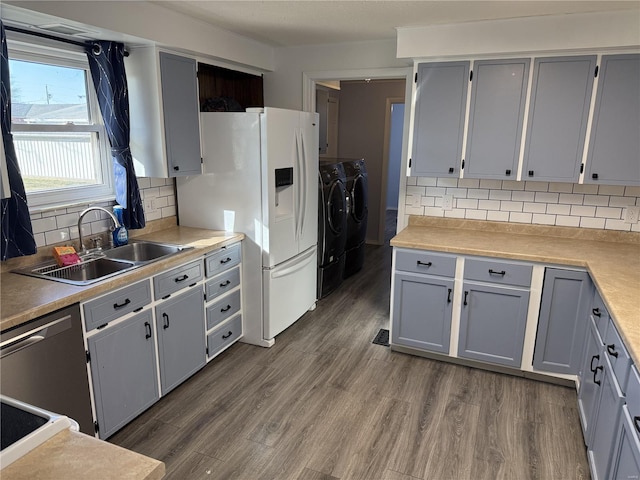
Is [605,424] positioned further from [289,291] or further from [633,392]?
[289,291]

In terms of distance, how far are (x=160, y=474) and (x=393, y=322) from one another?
244 centimetres

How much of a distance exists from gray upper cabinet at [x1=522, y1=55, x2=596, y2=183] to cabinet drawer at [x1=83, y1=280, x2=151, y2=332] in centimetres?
251

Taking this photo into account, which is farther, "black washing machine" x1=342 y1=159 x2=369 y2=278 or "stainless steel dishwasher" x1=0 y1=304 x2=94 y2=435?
"black washing machine" x1=342 y1=159 x2=369 y2=278

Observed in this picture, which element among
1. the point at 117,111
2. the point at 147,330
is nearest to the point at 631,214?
the point at 147,330

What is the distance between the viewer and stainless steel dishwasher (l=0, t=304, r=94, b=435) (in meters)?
1.78

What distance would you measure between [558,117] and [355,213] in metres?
2.36

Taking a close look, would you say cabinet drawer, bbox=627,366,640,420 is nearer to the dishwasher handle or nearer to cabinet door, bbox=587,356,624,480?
cabinet door, bbox=587,356,624,480

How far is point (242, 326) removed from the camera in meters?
3.42

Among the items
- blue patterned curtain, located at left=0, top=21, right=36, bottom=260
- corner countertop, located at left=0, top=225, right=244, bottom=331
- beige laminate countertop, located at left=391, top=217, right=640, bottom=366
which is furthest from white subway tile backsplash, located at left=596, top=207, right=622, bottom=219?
blue patterned curtain, located at left=0, top=21, right=36, bottom=260

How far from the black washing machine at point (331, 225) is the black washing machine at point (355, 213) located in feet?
0.63

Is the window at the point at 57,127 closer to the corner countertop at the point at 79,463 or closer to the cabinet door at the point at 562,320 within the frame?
the corner countertop at the point at 79,463

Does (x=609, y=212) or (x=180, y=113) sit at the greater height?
(x=180, y=113)

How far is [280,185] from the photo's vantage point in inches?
128

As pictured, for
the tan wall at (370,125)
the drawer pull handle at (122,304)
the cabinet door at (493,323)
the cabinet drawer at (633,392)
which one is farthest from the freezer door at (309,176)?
the tan wall at (370,125)
